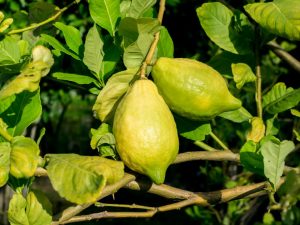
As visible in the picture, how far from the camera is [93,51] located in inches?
46.7

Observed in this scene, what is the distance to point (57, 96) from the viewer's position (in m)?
4.57

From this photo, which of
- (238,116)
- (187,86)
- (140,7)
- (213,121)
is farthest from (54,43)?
(213,121)

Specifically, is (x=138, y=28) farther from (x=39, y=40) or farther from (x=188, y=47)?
(x=188, y=47)

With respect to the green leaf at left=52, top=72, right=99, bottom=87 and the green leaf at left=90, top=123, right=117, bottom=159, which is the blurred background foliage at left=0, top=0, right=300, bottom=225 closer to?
the green leaf at left=52, top=72, right=99, bottom=87

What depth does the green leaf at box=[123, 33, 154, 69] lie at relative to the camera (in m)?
1.04

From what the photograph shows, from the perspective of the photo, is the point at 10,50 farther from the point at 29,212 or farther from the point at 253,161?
the point at 253,161

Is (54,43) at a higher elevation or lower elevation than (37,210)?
higher

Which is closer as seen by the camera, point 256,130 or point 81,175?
point 81,175

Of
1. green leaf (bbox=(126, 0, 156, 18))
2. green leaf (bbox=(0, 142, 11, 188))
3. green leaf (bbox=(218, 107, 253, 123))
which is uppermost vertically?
green leaf (bbox=(126, 0, 156, 18))

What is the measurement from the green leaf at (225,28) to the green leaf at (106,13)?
201 millimetres

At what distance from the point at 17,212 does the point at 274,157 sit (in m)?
0.47

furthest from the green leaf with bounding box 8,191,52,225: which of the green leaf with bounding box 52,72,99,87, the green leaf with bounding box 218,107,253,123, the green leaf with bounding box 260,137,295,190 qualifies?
the green leaf with bounding box 218,107,253,123

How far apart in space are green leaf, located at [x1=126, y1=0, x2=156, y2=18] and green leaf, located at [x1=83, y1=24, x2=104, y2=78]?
92 millimetres

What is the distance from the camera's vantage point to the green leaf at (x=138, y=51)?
1.04m
